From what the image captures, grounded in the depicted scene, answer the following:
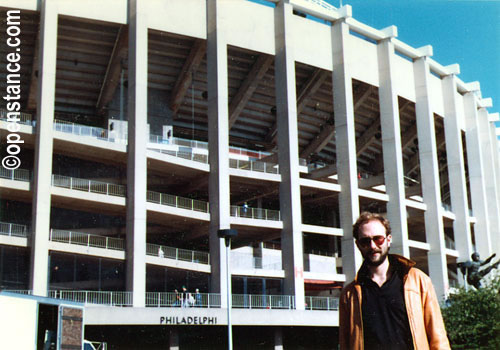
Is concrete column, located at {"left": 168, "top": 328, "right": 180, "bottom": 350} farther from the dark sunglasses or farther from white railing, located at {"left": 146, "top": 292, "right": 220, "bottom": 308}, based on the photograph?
the dark sunglasses

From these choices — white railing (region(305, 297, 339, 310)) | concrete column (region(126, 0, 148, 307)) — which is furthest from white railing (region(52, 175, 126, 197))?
white railing (region(305, 297, 339, 310))

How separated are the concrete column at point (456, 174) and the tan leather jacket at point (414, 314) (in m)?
50.7

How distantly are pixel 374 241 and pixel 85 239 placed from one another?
33.7 m

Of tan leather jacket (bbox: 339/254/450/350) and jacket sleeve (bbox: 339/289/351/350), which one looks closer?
tan leather jacket (bbox: 339/254/450/350)

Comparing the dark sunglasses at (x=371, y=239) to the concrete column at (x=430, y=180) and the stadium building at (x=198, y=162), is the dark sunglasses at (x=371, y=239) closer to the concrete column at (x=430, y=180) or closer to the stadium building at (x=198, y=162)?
the stadium building at (x=198, y=162)

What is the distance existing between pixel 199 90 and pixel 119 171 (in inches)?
326

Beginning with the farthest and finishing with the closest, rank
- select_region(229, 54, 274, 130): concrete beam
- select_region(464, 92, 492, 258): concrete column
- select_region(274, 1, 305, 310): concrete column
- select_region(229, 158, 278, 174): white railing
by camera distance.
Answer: select_region(464, 92, 492, 258): concrete column < select_region(229, 54, 274, 130): concrete beam < select_region(229, 158, 278, 174): white railing < select_region(274, 1, 305, 310): concrete column

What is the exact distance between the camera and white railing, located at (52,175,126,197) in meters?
34.9

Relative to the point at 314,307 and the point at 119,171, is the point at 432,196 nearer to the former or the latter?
the point at 314,307

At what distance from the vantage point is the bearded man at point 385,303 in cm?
404

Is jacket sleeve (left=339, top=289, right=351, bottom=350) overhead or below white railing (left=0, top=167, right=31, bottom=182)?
below

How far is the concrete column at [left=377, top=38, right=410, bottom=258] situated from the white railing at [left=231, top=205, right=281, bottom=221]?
8.44 m

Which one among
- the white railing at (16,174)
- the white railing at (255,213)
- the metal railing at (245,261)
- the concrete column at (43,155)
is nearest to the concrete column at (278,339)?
the metal railing at (245,261)

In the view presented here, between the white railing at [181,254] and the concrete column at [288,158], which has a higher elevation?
the concrete column at [288,158]
